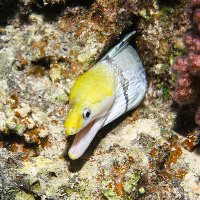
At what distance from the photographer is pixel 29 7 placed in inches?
113

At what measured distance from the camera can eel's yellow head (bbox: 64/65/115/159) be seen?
6.54 ft

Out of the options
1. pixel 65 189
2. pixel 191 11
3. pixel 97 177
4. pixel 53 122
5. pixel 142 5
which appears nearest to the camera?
pixel 65 189

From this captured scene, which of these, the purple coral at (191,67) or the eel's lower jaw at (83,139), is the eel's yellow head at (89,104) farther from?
the purple coral at (191,67)

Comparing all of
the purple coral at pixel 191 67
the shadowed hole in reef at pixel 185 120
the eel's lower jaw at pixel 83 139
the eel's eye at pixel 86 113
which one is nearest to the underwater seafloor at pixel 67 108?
the shadowed hole in reef at pixel 185 120

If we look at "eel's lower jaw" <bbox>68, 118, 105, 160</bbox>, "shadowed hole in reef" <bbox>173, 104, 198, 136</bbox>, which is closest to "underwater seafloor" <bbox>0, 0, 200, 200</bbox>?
"shadowed hole in reef" <bbox>173, 104, 198, 136</bbox>

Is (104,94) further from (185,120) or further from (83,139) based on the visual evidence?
(185,120)

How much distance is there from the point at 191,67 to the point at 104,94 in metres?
A: 0.99

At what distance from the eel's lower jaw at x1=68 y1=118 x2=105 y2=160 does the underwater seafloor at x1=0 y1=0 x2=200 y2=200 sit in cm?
24

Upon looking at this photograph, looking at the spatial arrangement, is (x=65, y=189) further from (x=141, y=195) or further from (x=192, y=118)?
(x=192, y=118)

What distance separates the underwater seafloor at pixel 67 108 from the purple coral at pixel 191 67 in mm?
412

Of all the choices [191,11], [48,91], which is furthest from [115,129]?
[191,11]

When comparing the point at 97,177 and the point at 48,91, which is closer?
the point at 97,177

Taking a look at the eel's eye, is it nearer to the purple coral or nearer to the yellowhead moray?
the yellowhead moray

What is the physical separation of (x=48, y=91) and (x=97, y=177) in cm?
125
